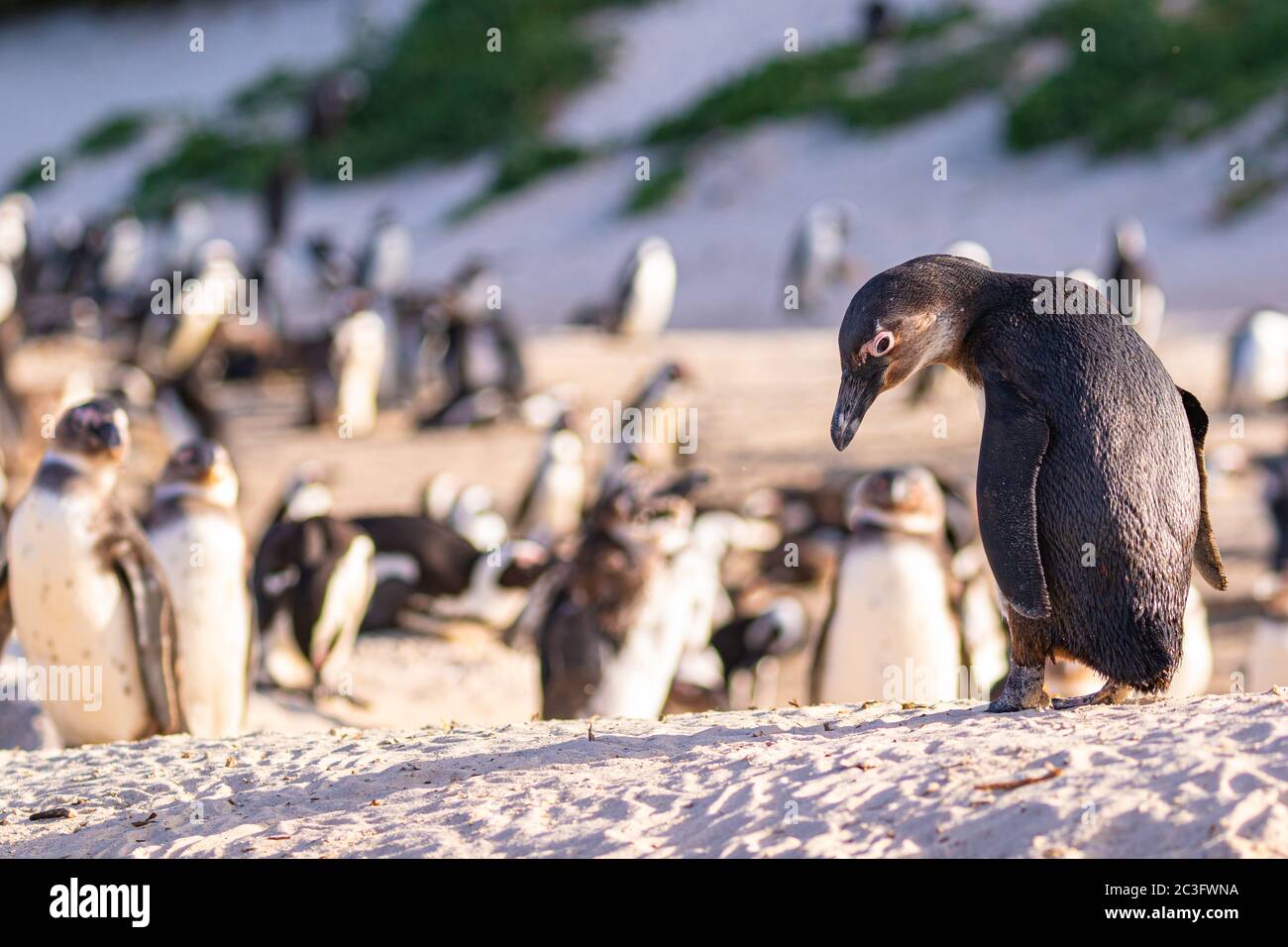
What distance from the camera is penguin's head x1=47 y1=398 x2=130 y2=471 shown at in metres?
5.25

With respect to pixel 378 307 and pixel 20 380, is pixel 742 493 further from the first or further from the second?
pixel 20 380

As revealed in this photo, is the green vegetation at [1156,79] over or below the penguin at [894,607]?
over

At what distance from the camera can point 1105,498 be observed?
3154 mm

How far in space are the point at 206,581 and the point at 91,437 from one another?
0.72 m

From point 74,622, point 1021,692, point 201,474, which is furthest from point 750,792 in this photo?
point 201,474

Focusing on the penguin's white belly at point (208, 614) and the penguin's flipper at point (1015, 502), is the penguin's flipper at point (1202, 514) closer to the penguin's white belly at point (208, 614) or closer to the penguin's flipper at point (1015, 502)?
the penguin's flipper at point (1015, 502)

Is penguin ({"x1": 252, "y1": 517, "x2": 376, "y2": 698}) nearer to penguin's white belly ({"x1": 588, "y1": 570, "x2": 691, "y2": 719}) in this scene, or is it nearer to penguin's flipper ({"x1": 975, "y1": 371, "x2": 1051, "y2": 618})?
penguin's white belly ({"x1": 588, "y1": 570, "x2": 691, "y2": 719})

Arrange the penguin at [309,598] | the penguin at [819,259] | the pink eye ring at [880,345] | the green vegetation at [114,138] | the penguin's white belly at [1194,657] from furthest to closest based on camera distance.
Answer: the green vegetation at [114,138] → the penguin at [819,259] → the penguin at [309,598] → the penguin's white belly at [1194,657] → the pink eye ring at [880,345]

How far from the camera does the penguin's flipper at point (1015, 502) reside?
123 inches

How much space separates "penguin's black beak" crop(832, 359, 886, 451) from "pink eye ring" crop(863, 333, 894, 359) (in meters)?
0.02

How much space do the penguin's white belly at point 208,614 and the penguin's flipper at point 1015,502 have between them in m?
3.28

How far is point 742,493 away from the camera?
9.95 meters

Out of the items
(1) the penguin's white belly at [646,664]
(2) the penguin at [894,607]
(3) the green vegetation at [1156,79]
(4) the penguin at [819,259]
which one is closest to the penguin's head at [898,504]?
(2) the penguin at [894,607]
